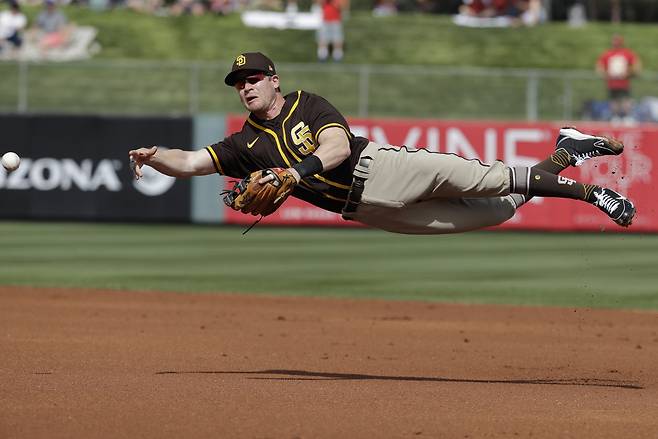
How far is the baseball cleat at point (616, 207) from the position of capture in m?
8.45

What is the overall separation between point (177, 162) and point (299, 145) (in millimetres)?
904

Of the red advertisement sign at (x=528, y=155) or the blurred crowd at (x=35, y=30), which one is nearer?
the red advertisement sign at (x=528, y=155)

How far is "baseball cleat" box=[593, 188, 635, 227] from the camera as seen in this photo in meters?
8.45

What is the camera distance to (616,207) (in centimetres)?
846

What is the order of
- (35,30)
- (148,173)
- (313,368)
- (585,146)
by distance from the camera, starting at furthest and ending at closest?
1. (35,30)
2. (148,173)
3. (313,368)
4. (585,146)

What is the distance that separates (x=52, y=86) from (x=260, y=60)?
1646 centimetres

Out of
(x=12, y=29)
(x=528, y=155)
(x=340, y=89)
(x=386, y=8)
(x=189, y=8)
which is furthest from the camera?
(x=386, y=8)

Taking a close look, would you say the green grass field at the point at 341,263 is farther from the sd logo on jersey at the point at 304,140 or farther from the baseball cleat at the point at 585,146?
the sd logo on jersey at the point at 304,140

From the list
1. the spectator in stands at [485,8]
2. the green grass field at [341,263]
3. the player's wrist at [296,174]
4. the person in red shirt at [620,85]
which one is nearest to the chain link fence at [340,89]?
the person in red shirt at [620,85]

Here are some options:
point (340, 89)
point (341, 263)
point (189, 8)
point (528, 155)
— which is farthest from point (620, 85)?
point (189, 8)

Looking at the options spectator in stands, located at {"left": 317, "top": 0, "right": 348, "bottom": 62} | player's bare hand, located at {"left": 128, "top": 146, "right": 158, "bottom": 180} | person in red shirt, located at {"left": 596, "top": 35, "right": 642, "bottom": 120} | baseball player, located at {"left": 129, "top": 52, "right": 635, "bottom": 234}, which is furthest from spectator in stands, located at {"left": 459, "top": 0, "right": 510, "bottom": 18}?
player's bare hand, located at {"left": 128, "top": 146, "right": 158, "bottom": 180}

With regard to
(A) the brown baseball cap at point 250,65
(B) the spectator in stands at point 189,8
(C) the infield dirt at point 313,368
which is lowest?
(C) the infield dirt at point 313,368

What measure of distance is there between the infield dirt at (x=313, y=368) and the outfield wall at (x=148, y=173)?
774 centimetres

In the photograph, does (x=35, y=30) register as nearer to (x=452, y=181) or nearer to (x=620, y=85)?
(x=620, y=85)
